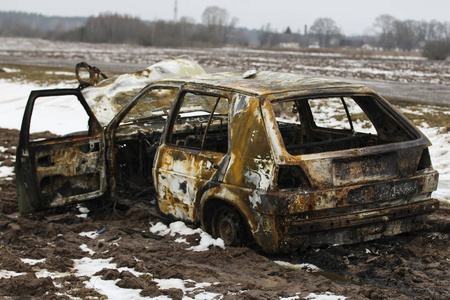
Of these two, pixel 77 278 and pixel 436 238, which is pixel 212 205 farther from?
pixel 436 238

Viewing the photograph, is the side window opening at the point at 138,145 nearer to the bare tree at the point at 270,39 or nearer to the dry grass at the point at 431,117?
the dry grass at the point at 431,117

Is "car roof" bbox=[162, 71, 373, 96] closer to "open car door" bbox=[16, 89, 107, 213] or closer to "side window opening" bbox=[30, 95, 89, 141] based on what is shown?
"open car door" bbox=[16, 89, 107, 213]

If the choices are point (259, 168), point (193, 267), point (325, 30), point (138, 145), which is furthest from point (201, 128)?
point (325, 30)

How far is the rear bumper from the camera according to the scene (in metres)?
4.48

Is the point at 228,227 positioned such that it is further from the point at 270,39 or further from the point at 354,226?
the point at 270,39

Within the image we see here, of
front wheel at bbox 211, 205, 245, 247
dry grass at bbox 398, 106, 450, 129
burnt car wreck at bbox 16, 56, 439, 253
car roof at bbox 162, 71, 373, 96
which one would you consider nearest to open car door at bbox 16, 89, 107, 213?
burnt car wreck at bbox 16, 56, 439, 253

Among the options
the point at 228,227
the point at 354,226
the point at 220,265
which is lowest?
the point at 220,265

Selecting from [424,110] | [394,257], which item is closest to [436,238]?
[394,257]

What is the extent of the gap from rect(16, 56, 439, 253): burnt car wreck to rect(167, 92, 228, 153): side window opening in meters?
0.02

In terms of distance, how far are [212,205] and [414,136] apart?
1.87m

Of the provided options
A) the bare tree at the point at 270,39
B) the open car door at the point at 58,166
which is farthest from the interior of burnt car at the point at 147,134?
the bare tree at the point at 270,39

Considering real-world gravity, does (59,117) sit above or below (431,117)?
below

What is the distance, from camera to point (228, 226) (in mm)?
4992

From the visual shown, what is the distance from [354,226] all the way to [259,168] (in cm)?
89
